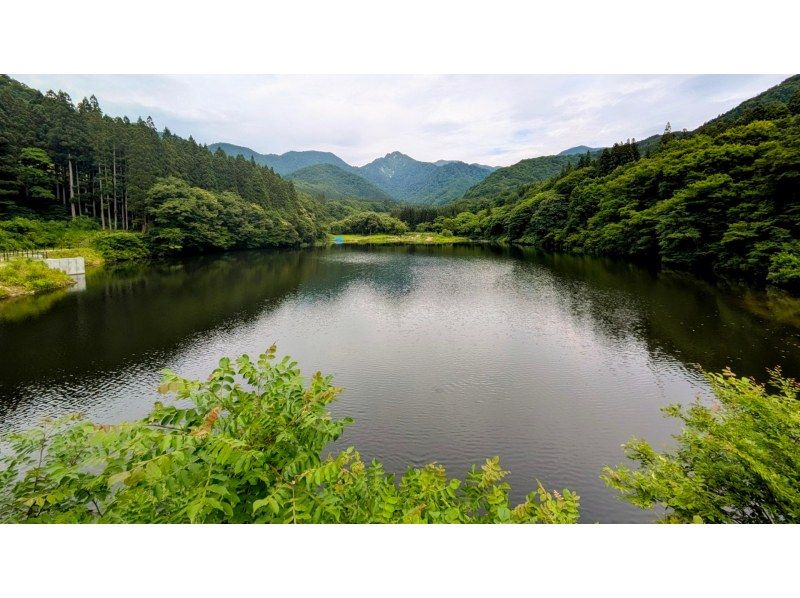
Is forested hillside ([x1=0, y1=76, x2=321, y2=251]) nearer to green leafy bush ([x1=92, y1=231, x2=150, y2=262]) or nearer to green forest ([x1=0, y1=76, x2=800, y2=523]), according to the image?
green forest ([x1=0, y1=76, x2=800, y2=523])

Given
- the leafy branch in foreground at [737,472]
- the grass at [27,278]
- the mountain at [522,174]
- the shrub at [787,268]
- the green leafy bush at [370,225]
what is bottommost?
the grass at [27,278]

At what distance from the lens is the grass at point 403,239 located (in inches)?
3406

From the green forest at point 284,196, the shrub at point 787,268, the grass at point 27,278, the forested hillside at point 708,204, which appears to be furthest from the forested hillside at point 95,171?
the shrub at point 787,268

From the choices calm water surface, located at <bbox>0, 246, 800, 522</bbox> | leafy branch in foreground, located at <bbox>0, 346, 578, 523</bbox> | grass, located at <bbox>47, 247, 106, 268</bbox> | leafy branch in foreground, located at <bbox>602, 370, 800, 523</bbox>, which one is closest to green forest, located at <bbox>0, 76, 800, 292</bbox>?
grass, located at <bbox>47, 247, 106, 268</bbox>

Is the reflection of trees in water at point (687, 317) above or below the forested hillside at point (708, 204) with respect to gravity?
below

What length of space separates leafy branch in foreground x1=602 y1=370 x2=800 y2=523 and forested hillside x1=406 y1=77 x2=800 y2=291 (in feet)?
92.3

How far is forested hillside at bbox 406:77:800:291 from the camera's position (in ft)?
94.3

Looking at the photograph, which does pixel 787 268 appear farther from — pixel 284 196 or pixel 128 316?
pixel 284 196

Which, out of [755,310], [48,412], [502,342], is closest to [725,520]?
[502,342]

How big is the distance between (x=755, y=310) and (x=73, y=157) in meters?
65.2

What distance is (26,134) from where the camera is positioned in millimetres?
41812

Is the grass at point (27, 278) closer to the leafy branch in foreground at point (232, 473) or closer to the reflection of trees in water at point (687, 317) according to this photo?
the leafy branch in foreground at point (232, 473)

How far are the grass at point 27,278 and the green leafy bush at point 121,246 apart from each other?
589 inches

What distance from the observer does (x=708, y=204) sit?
36.0 meters
